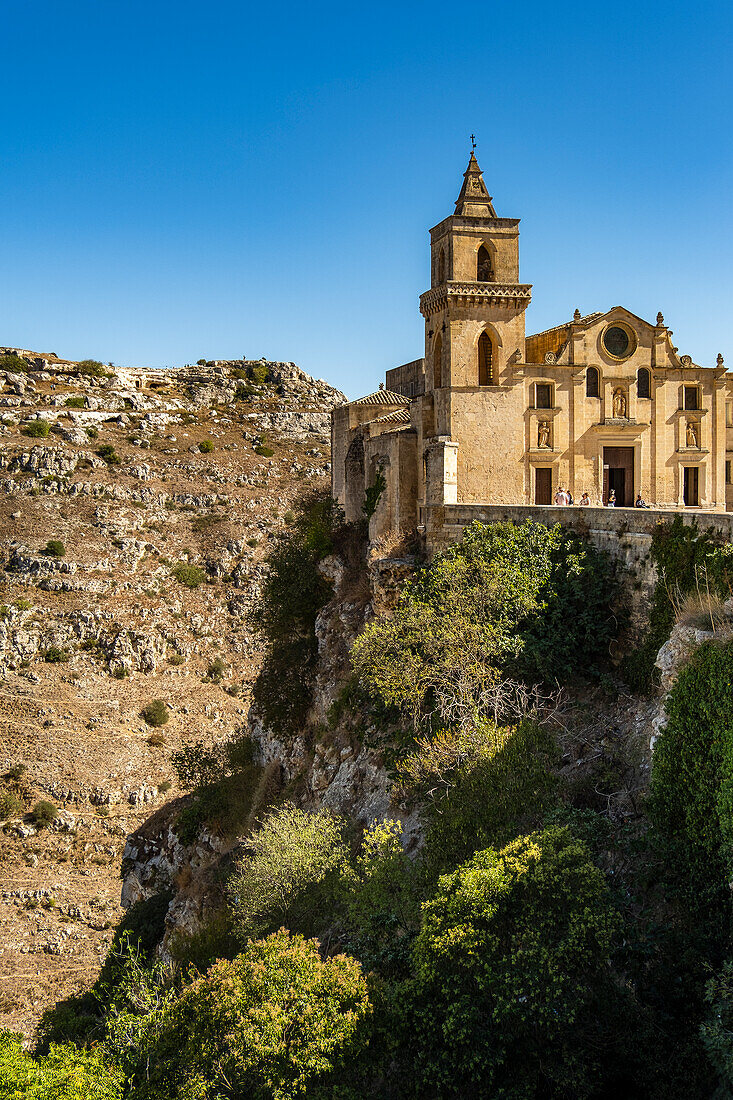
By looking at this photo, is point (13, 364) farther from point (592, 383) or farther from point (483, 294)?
point (592, 383)

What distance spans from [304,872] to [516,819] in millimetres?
4800

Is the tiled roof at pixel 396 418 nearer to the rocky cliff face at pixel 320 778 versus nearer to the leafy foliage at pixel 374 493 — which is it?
the leafy foliage at pixel 374 493

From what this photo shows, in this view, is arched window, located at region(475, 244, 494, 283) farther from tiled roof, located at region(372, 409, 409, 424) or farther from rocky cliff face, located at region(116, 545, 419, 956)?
rocky cliff face, located at region(116, 545, 419, 956)

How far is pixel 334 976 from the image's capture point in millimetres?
8297

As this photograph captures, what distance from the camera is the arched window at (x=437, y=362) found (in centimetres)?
2161

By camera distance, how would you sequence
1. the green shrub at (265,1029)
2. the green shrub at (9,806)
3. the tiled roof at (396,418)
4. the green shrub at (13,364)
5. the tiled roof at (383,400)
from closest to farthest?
the green shrub at (265,1029) → the tiled roof at (396,418) → the tiled roof at (383,400) → the green shrub at (9,806) → the green shrub at (13,364)

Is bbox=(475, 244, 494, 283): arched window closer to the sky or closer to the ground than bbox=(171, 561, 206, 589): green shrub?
closer to the sky

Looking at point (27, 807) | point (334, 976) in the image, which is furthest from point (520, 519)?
point (27, 807)

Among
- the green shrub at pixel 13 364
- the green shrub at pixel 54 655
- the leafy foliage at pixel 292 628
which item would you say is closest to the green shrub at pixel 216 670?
the green shrub at pixel 54 655

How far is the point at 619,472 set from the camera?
21719mm

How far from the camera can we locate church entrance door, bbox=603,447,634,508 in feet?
70.7

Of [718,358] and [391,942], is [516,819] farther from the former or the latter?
A: [718,358]

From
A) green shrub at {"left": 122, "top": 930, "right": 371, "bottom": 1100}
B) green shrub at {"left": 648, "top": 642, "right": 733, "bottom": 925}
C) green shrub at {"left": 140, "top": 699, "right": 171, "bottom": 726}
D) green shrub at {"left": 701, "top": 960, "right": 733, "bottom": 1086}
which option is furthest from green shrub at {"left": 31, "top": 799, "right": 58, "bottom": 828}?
green shrub at {"left": 701, "top": 960, "right": 733, "bottom": 1086}

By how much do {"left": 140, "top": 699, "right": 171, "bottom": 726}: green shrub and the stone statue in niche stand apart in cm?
2530
